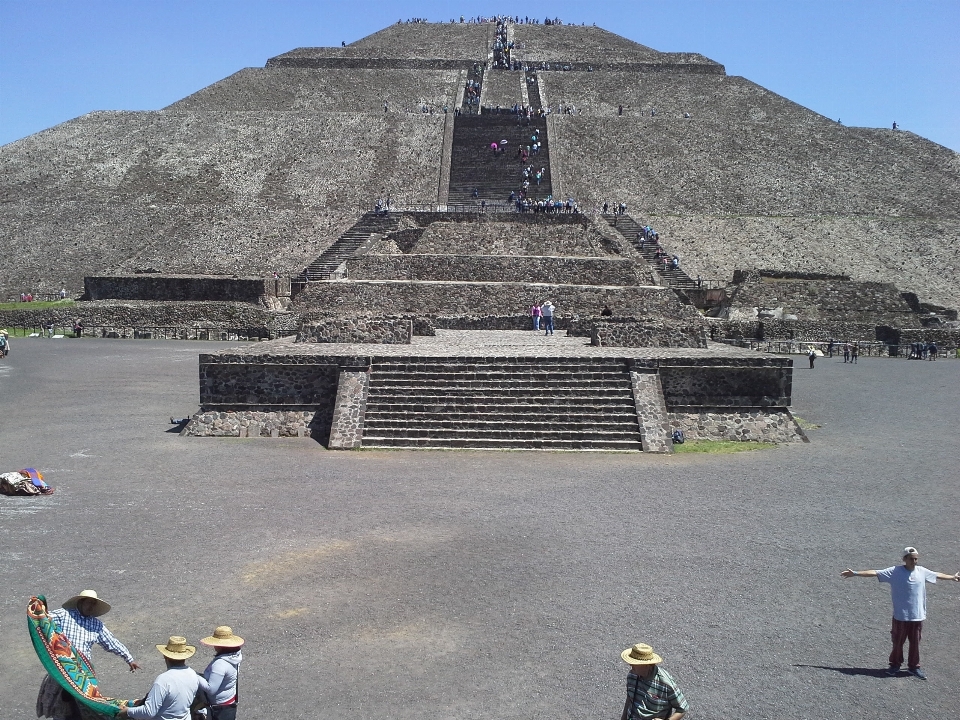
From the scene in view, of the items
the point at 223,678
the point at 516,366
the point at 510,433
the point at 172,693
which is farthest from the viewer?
the point at 516,366

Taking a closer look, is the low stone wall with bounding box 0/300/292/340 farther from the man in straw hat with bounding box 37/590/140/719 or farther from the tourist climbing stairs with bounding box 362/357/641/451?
the man in straw hat with bounding box 37/590/140/719

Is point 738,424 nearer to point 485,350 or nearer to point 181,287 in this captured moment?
point 485,350

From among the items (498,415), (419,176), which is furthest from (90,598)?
(419,176)

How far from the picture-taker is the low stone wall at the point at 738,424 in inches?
530

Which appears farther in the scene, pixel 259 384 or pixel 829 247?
pixel 829 247

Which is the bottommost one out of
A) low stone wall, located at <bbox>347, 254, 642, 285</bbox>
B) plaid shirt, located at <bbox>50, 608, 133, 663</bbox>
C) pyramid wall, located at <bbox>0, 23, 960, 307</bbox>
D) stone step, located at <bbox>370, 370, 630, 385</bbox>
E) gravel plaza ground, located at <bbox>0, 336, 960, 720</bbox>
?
gravel plaza ground, located at <bbox>0, 336, 960, 720</bbox>

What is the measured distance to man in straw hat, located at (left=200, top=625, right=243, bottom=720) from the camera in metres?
4.70

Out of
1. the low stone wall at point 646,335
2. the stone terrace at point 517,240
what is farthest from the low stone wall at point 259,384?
the stone terrace at point 517,240

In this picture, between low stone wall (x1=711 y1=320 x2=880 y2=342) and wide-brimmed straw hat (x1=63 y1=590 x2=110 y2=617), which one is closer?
wide-brimmed straw hat (x1=63 y1=590 x2=110 y2=617)

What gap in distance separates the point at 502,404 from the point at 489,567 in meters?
5.89

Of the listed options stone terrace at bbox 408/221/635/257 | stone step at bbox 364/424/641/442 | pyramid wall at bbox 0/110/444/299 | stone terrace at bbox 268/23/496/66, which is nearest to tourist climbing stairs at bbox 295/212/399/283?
pyramid wall at bbox 0/110/444/299

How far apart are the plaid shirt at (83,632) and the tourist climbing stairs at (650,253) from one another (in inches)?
1083

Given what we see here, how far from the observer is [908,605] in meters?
5.74

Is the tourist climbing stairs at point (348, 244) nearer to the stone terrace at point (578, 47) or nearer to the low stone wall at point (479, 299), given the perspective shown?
the low stone wall at point (479, 299)
